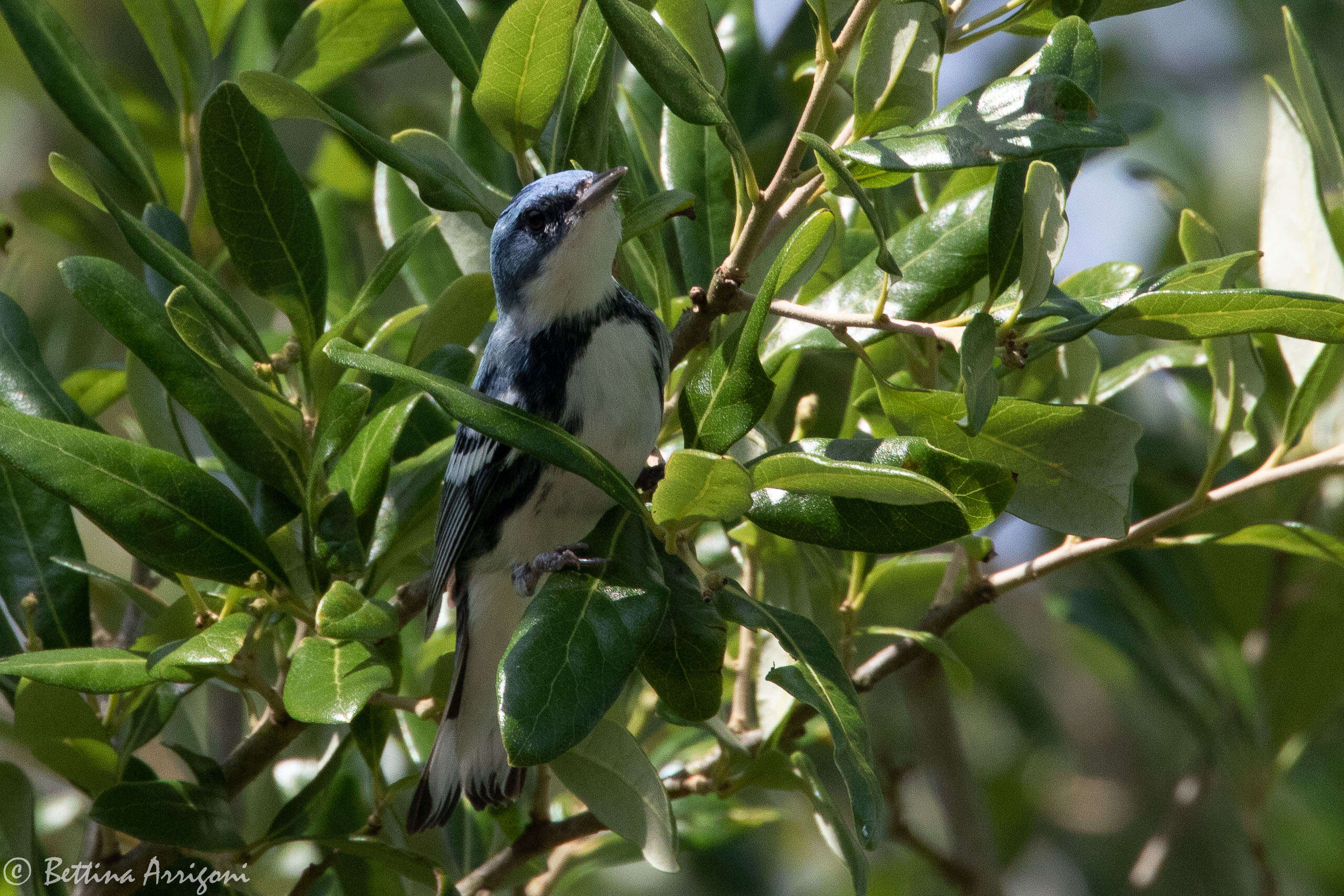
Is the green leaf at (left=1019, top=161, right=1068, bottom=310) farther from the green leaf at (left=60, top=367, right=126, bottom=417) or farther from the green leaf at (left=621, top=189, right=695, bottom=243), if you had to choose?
the green leaf at (left=60, top=367, right=126, bottom=417)

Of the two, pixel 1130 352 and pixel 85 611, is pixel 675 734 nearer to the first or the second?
pixel 85 611

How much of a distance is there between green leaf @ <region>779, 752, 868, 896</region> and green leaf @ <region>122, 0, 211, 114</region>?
164 centimetres

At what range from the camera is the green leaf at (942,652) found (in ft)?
5.60

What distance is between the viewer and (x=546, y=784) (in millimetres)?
2010

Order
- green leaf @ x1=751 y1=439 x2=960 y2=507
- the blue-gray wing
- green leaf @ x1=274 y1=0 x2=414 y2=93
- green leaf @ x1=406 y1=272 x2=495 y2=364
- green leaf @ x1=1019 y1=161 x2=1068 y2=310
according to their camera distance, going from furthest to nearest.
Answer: green leaf @ x1=274 y1=0 x2=414 y2=93 → the blue-gray wing → green leaf @ x1=406 y1=272 x2=495 y2=364 → green leaf @ x1=1019 y1=161 x2=1068 y2=310 → green leaf @ x1=751 y1=439 x2=960 y2=507

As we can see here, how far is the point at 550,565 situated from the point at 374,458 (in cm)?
33

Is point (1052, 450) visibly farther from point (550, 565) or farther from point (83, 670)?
point (83, 670)

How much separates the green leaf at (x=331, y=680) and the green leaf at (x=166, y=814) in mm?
346

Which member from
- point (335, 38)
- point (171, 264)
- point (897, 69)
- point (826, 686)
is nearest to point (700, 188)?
point (897, 69)

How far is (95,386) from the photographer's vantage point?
226cm

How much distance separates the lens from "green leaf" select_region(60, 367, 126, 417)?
2.24 meters

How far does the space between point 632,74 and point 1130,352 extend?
159 centimetres

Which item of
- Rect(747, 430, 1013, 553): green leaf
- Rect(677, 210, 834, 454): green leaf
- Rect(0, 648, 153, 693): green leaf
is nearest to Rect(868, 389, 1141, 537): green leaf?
Rect(747, 430, 1013, 553): green leaf

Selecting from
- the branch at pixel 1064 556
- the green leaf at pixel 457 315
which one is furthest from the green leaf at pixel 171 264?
the branch at pixel 1064 556
